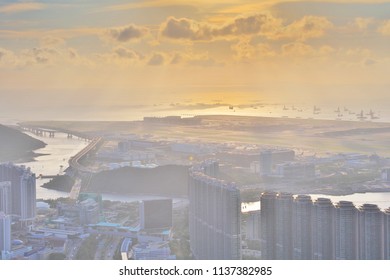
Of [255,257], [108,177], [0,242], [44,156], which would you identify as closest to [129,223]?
[0,242]

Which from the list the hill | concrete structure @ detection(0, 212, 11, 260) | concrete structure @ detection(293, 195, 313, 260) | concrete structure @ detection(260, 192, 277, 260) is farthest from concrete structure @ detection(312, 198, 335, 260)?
the hill

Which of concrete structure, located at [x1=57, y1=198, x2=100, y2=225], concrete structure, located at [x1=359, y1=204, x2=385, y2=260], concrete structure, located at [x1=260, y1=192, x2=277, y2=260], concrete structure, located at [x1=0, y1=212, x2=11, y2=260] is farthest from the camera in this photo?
concrete structure, located at [x1=57, y1=198, x2=100, y2=225]

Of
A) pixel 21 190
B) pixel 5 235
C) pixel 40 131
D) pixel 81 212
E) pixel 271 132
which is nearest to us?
pixel 5 235

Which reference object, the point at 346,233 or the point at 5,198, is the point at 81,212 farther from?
the point at 346,233

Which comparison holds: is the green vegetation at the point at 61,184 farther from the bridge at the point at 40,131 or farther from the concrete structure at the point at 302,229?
the bridge at the point at 40,131

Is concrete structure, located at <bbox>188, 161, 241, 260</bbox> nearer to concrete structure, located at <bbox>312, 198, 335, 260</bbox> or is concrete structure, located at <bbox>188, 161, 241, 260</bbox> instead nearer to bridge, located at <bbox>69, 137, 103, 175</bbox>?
concrete structure, located at <bbox>312, 198, 335, 260</bbox>

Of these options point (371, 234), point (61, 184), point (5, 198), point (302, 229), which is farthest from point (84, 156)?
point (371, 234)
